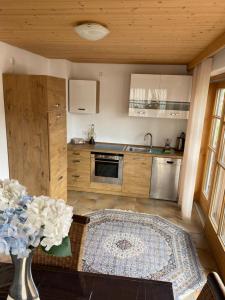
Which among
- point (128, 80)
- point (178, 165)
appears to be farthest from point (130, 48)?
point (178, 165)

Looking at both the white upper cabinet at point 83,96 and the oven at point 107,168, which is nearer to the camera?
the oven at point 107,168

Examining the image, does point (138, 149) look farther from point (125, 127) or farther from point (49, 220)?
point (49, 220)

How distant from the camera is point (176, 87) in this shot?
13.1ft

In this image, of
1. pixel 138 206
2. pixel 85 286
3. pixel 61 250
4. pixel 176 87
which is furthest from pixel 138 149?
pixel 61 250

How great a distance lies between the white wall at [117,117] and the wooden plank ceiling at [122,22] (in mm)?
1672

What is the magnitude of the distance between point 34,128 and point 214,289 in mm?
2532

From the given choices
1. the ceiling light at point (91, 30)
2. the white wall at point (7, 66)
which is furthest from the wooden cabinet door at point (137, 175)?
the ceiling light at point (91, 30)

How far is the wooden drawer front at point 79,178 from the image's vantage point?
14.2ft

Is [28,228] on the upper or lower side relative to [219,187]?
upper

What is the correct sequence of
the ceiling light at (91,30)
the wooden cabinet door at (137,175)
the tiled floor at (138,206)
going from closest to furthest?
1. the ceiling light at (91,30)
2. the tiled floor at (138,206)
3. the wooden cabinet door at (137,175)

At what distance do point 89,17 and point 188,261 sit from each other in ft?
8.75

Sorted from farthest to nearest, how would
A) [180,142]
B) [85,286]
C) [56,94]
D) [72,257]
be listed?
[180,142] < [56,94] < [72,257] < [85,286]

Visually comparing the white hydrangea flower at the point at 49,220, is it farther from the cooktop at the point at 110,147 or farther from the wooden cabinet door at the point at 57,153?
the cooktop at the point at 110,147

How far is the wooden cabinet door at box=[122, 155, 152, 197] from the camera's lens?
4.08 meters
